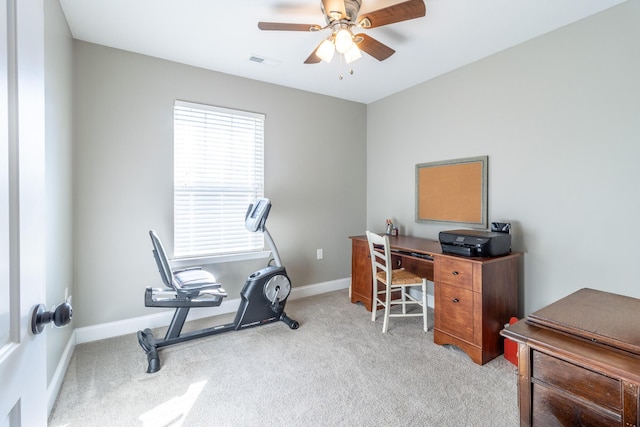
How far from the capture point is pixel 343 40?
1.88 meters

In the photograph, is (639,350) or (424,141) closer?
(639,350)

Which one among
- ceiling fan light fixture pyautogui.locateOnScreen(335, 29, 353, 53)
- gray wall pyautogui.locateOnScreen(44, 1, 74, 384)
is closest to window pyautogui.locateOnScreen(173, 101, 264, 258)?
gray wall pyautogui.locateOnScreen(44, 1, 74, 384)

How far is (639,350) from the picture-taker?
2.60 feet

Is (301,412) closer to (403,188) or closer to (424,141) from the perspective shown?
(403,188)

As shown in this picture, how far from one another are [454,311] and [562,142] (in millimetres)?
1526

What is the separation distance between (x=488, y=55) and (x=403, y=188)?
1518mm

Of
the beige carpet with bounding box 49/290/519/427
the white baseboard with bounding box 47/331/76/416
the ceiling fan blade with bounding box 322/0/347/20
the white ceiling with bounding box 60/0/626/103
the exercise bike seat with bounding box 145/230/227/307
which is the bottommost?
the beige carpet with bounding box 49/290/519/427

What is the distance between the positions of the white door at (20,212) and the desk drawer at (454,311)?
2.34 meters

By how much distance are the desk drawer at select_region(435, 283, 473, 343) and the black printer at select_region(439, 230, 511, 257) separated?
294 millimetres

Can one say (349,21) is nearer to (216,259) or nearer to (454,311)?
(454,311)

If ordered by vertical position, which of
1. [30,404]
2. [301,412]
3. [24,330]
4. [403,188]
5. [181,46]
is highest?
[181,46]

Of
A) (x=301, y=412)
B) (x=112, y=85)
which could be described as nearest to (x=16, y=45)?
(x=301, y=412)

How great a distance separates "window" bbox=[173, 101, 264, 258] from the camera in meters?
2.88

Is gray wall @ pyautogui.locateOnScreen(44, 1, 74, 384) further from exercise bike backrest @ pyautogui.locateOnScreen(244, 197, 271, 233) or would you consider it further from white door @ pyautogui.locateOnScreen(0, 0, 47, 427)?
exercise bike backrest @ pyautogui.locateOnScreen(244, 197, 271, 233)
